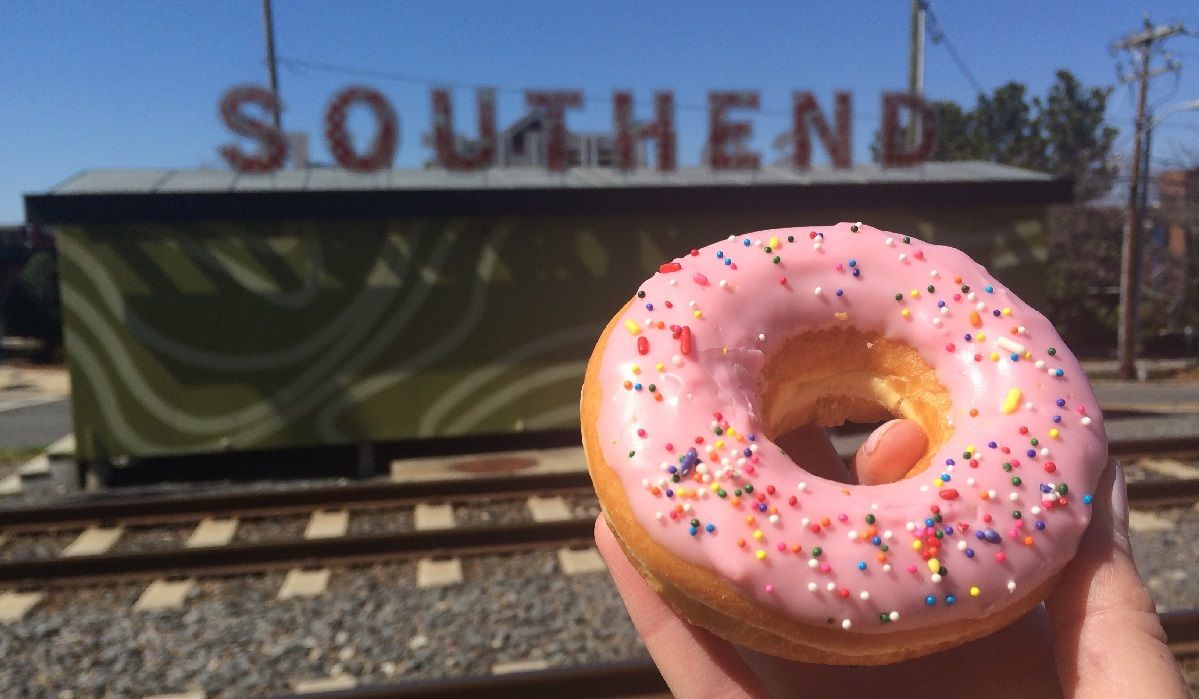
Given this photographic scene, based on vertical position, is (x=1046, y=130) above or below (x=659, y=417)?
above

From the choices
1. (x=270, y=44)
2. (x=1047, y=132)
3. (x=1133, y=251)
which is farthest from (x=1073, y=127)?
(x=270, y=44)

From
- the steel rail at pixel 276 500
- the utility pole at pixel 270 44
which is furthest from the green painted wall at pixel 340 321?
the utility pole at pixel 270 44

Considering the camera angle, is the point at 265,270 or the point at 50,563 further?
the point at 265,270

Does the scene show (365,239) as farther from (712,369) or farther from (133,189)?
(712,369)

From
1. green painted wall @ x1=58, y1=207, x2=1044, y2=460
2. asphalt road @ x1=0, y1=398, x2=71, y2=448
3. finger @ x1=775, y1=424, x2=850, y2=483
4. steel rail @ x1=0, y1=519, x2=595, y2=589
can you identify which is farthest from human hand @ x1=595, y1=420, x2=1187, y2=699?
asphalt road @ x1=0, y1=398, x2=71, y2=448

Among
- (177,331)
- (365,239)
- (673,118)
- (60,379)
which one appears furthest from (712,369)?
(60,379)

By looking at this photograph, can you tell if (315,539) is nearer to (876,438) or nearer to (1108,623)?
(876,438)

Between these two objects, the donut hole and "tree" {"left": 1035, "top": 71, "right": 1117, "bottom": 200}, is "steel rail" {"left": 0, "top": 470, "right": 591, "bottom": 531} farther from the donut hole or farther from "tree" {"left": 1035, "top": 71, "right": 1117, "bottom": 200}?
"tree" {"left": 1035, "top": 71, "right": 1117, "bottom": 200}

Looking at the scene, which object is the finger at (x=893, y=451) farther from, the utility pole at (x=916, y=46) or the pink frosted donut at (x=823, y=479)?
the utility pole at (x=916, y=46)

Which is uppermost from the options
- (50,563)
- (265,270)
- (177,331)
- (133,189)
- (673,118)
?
(673,118)

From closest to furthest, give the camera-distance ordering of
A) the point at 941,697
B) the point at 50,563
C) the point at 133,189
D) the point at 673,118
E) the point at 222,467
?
the point at 941,697 → the point at 50,563 → the point at 133,189 → the point at 222,467 → the point at 673,118
